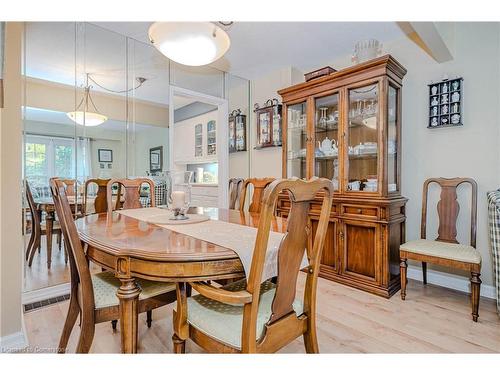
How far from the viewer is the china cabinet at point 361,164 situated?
2.37 metres

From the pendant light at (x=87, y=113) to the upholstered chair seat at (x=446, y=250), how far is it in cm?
311

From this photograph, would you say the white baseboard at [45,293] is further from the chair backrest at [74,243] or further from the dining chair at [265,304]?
the dining chair at [265,304]

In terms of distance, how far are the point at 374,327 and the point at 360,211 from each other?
3.22 ft

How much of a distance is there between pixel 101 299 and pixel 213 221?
2.31 feet

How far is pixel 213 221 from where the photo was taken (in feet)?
5.59

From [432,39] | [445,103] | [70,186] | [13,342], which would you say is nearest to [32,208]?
[70,186]

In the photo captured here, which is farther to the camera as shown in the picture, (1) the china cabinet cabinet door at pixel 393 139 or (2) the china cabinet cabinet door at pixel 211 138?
(2) the china cabinet cabinet door at pixel 211 138

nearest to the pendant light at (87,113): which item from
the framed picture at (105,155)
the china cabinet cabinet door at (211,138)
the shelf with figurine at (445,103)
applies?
the framed picture at (105,155)

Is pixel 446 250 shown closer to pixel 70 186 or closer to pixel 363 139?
pixel 363 139

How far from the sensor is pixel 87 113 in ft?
8.93

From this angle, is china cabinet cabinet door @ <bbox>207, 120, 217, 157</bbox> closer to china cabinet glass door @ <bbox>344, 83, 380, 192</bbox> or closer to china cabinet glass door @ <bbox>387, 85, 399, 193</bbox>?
china cabinet glass door @ <bbox>344, 83, 380, 192</bbox>

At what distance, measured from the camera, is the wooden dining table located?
1026 mm

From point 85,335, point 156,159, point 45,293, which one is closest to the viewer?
point 85,335
